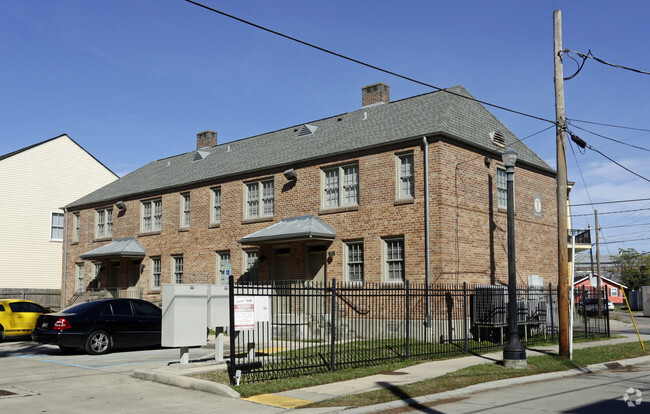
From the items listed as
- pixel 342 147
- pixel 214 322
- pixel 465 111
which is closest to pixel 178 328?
pixel 214 322

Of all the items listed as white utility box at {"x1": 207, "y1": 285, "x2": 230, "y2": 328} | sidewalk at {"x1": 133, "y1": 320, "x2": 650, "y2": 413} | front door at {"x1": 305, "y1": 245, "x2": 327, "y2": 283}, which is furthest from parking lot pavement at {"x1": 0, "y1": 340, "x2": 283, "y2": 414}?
front door at {"x1": 305, "y1": 245, "x2": 327, "y2": 283}

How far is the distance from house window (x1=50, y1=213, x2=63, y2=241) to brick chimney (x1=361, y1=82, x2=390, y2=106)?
75.8 ft

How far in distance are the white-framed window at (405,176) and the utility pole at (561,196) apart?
18.8 feet

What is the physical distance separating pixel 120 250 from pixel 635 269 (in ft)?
242

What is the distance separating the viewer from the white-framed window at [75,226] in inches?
1393

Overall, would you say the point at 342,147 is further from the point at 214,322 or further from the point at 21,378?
the point at 21,378

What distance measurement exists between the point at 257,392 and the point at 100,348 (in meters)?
7.69

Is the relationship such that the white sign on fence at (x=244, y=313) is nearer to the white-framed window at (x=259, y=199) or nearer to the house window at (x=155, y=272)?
the white-framed window at (x=259, y=199)

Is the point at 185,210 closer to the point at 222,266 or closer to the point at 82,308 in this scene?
the point at 222,266

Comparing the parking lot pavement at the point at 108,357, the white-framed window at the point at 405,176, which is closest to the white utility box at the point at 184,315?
the parking lot pavement at the point at 108,357

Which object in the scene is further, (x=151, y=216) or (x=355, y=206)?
(x=151, y=216)

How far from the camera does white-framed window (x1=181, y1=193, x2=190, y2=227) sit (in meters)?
28.9

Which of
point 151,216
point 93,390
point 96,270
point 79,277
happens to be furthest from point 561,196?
point 79,277

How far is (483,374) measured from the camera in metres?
12.5
